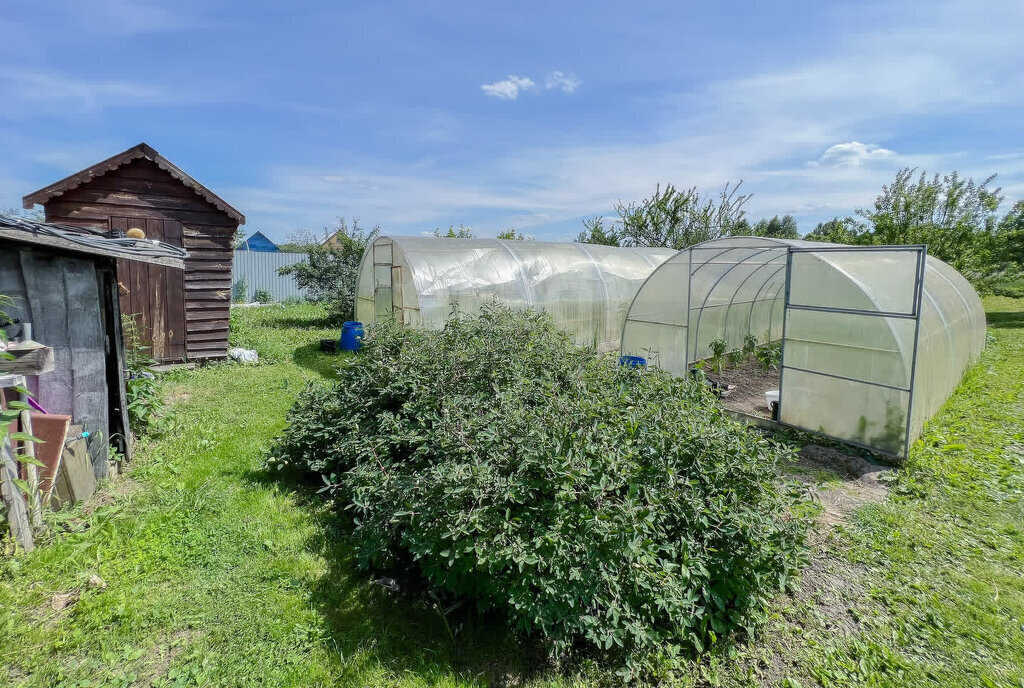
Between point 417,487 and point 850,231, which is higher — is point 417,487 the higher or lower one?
the lower one

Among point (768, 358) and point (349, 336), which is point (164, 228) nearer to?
point (349, 336)

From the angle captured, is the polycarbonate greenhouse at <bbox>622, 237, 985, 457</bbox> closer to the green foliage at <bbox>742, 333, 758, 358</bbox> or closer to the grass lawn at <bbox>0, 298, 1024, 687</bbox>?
the grass lawn at <bbox>0, 298, 1024, 687</bbox>

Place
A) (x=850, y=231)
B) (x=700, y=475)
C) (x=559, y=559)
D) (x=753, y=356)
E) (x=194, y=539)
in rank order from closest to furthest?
(x=559, y=559) < (x=700, y=475) < (x=194, y=539) < (x=753, y=356) < (x=850, y=231)

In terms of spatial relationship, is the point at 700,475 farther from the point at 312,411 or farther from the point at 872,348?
the point at 872,348

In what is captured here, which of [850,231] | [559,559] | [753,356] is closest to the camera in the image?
[559,559]

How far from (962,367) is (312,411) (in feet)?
33.3

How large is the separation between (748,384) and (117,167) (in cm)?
1131

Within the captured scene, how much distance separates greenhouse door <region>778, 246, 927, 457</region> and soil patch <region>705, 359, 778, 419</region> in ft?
3.20

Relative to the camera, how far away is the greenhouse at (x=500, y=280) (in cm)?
928

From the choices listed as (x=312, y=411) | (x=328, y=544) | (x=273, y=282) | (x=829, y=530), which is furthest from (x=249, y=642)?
(x=273, y=282)

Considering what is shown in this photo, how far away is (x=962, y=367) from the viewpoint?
27.2 ft

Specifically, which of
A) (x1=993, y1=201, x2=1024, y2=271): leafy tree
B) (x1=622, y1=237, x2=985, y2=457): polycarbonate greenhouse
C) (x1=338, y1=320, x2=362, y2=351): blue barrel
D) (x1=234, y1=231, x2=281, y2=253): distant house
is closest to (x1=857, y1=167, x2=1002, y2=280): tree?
(x1=993, y1=201, x2=1024, y2=271): leafy tree

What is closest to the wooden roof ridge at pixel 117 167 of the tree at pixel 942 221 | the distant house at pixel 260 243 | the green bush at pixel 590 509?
the green bush at pixel 590 509

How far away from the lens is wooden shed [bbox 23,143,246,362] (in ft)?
25.5
